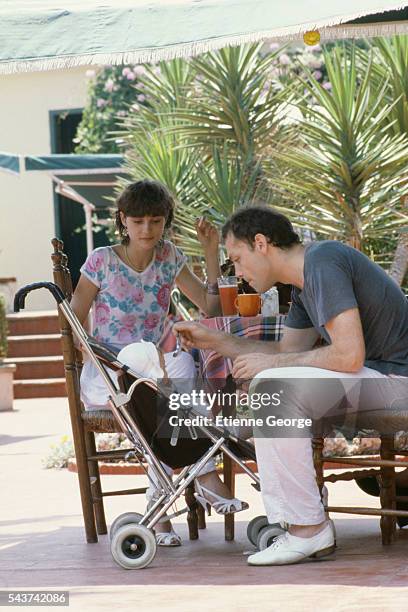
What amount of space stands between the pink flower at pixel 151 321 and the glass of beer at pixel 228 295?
0.36 meters

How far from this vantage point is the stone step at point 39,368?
14625 mm

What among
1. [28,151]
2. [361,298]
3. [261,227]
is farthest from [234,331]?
[28,151]

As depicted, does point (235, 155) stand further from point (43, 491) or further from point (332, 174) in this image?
point (43, 491)

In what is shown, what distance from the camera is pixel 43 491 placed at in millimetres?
7230

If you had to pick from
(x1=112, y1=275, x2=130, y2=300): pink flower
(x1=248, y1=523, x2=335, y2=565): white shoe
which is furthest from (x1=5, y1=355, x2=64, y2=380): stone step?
(x1=248, y1=523, x2=335, y2=565): white shoe

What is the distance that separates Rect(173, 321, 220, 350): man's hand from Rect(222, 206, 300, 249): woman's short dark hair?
13.8 inches

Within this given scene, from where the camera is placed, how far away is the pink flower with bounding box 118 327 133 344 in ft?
17.7

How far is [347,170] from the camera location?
9.37 meters

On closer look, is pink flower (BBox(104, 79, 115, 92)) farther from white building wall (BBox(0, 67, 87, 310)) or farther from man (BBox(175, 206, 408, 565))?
man (BBox(175, 206, 408, 565))

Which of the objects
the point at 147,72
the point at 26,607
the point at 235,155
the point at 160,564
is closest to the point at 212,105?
the point at 235,155

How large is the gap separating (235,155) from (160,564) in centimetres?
717

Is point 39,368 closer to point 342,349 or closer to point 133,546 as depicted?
point 133,546

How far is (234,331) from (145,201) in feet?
2.32

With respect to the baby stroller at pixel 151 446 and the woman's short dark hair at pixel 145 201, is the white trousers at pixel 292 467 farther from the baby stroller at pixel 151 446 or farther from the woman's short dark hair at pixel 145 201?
the woman's short dark hair at pixel 145 201
